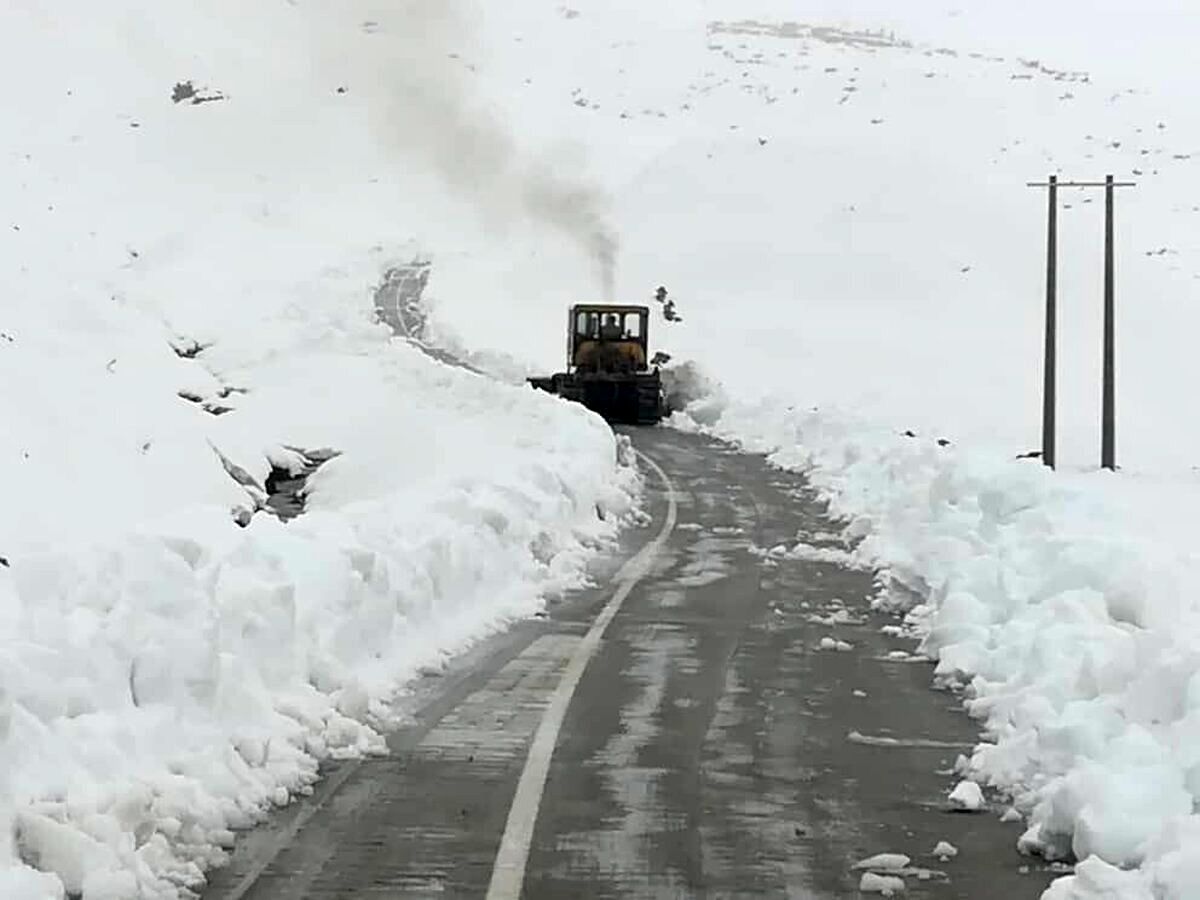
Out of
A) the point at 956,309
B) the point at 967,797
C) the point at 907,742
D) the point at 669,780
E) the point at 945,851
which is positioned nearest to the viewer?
the point at 945,851

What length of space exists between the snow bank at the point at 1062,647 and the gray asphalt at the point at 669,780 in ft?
0.98

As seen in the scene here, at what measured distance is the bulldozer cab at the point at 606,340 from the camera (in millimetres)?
40406

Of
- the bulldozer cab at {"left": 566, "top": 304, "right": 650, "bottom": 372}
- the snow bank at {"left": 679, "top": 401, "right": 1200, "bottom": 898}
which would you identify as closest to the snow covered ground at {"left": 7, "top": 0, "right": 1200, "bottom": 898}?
the snow bank at {"left": 679, "top": 401, "right": 1200, "bottom": 898}

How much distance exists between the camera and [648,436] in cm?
3697

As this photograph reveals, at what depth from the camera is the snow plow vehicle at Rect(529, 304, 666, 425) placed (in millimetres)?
39812

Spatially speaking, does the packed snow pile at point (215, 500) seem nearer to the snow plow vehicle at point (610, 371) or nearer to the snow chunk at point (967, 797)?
the snow chunk at point (967, 797)

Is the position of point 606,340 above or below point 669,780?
above

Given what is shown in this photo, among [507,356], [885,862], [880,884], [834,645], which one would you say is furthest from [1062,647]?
[507,356]

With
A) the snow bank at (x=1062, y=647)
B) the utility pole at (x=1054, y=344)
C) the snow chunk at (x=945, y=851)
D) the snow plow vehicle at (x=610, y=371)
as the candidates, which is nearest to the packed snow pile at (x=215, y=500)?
the snow chunk at (x=945, y=851)

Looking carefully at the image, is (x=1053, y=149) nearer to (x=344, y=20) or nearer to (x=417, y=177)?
(x=417, y=177)

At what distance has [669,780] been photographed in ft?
27.8

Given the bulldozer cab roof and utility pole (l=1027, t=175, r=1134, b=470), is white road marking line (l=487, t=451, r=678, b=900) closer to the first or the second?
utility pole (l=1027, t=175, r=1134, b=470)

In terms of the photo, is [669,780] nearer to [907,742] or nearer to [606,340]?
[907,742]

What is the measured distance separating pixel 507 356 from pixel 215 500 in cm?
3049
